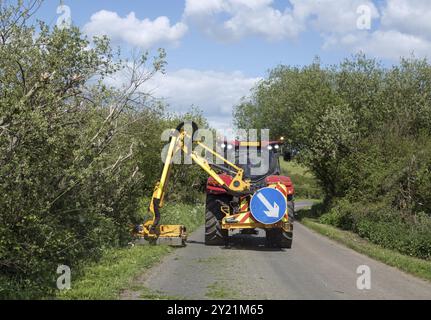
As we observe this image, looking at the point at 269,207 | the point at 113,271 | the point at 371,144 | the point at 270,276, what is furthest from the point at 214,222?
the point at 371,144

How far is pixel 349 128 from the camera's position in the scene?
2744 cm

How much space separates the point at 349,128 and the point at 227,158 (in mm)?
13147

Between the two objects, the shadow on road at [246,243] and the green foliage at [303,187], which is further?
the green foliage at [303,187]

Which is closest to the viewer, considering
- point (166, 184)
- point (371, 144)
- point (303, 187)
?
point (166, 184)

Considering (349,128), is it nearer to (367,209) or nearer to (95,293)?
(367,209)

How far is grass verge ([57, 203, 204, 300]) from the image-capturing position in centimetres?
807

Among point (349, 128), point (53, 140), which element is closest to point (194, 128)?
point (53, 140)

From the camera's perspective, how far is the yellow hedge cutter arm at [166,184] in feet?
45.9

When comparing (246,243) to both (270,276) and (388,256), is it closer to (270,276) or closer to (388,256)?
(388,256)

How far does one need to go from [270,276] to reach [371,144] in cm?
1578

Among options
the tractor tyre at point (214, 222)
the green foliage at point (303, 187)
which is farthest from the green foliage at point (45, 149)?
the green foliage at point (303, 187)

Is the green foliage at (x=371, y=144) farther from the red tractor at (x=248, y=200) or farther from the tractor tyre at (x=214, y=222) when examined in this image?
the tractor tyre at (x=214, y=222)

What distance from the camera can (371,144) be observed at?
24.5 m

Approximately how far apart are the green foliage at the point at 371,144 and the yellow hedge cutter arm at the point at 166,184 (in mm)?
4918
